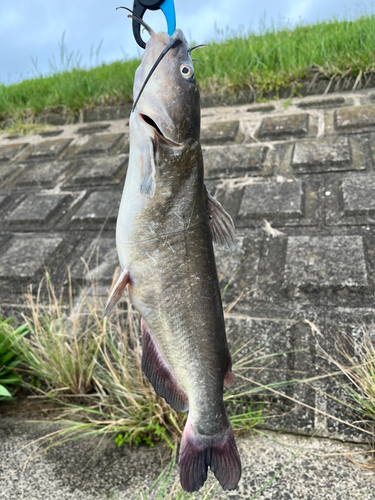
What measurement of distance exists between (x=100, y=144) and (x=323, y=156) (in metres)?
2.30

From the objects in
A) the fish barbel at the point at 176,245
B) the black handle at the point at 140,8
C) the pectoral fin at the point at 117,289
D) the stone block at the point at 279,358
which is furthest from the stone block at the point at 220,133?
the pectoral fin at the point at 117,289

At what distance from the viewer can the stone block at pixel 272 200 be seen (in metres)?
2.92

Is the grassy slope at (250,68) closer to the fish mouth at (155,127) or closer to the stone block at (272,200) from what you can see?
the stone block at (272,200)

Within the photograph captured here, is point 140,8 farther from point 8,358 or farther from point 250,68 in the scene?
point 250,68

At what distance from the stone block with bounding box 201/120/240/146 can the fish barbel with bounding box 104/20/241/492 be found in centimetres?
313

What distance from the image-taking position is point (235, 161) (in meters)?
3.56

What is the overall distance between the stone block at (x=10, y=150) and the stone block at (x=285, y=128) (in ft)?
9.24

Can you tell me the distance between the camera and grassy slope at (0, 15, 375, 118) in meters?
4.36

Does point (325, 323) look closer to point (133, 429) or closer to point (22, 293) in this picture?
point (133, 429)

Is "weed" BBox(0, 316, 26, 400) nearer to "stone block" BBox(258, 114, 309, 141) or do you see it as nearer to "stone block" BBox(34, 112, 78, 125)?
"stone block" BBox(258, 114, 309, 141)

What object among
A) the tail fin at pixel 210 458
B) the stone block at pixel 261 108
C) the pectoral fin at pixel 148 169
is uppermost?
the stone block at pixel 261 108

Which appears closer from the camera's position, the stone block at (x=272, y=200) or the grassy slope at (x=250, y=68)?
the stone block at (x=272, y=200)

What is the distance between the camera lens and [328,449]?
5.37 feet

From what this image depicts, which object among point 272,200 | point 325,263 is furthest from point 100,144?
point 325,263
